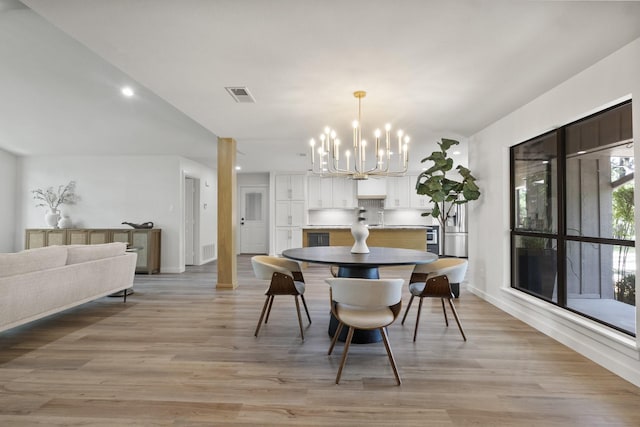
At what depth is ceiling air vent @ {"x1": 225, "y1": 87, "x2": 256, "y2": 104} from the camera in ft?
10.6

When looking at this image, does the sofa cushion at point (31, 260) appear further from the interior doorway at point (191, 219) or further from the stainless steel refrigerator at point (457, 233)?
the stainless steel refrigerator at point (457, 233)

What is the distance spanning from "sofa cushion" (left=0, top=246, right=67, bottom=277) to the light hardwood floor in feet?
2.16

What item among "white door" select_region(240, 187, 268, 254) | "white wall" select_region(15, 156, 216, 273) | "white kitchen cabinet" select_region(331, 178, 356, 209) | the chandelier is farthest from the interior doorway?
"white kitchen cabinet" select_region(331, 178, 356, 209)

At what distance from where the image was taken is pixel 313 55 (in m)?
2.54

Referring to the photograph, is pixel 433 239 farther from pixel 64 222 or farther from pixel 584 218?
pixel 64 222

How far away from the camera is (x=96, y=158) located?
275 inches

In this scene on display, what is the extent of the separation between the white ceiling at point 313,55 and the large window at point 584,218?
0.58 metres

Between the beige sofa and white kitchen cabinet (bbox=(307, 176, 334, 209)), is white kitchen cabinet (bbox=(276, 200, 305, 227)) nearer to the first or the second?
white kitchen cabinet (bbox=(307, 176, 334, 209))

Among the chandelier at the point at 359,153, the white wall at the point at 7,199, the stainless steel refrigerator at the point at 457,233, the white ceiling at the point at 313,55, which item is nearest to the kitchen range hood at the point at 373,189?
the chandelier at the point at 359,153

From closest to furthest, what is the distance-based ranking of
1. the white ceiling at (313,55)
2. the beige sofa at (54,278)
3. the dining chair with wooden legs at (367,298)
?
the white ceiling at (313,55) → the dining chair with wooden legs at (367,298) → the beige sofa at (54,278)

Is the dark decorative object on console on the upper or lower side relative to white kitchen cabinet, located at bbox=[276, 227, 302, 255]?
upper

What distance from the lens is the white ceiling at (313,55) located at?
1994mm

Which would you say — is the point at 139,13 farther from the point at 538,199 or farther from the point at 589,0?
the point at 538,199

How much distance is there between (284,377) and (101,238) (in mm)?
5800
